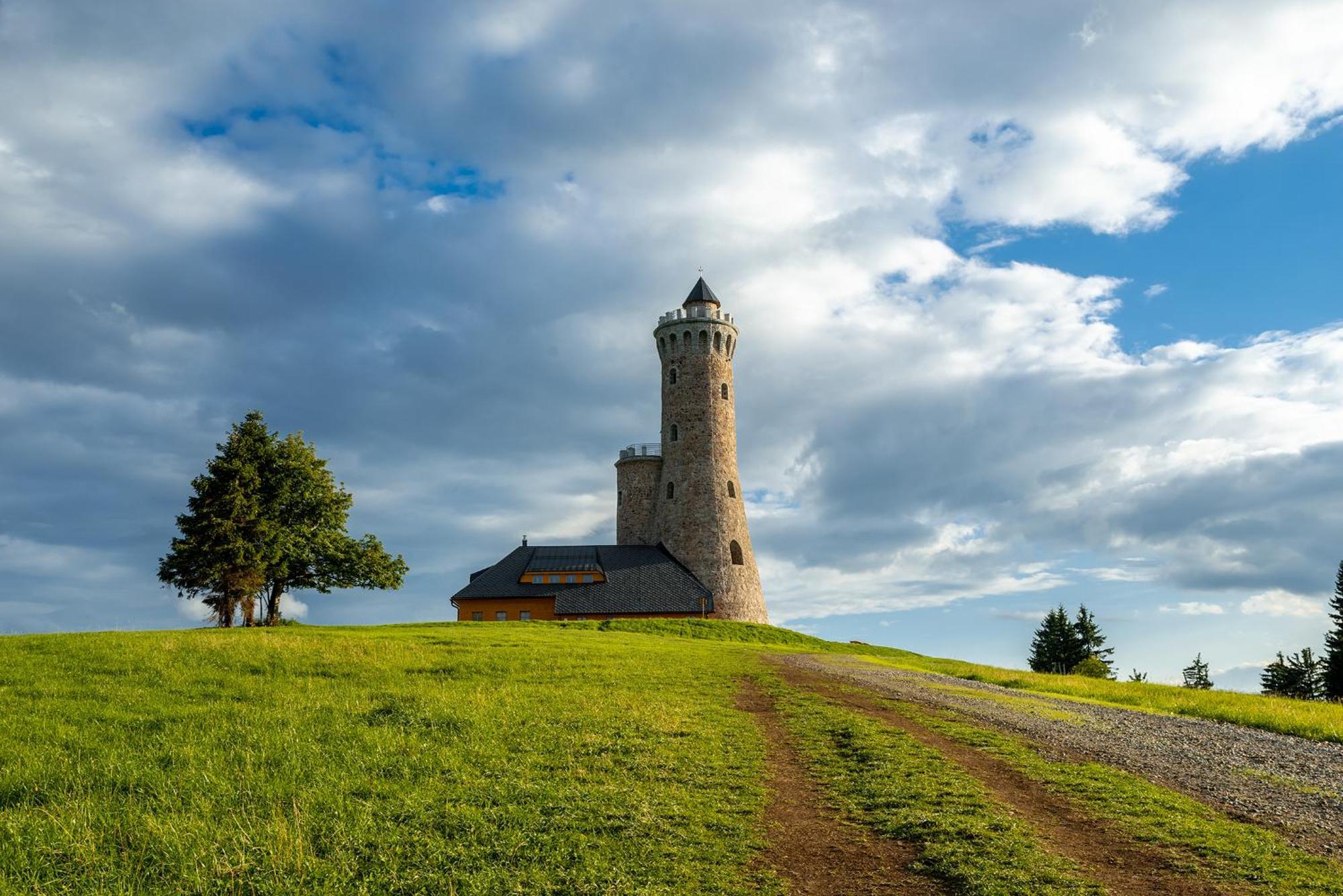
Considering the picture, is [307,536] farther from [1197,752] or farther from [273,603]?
[1197,752]

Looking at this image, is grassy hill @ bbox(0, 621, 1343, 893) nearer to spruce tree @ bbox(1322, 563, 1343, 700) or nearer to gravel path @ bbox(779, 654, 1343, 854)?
gravel path @ bbox(779, 654, 1343, 854)

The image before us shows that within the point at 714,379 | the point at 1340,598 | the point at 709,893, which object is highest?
the point at 714,379

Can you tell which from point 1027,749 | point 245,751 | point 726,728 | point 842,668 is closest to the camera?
point 245,751

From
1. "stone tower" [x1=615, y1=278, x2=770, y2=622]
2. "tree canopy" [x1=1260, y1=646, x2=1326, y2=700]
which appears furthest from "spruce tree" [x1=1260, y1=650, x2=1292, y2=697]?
"stone tower" [x1=615, y1=278, x2=770, y2=622]

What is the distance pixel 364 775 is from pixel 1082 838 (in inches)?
426

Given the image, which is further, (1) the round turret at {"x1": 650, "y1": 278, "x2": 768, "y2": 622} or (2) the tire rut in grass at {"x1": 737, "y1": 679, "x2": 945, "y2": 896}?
(1) the round turret at {"x1": 650, "y1": 278, "x2": 768, "y2": 622}

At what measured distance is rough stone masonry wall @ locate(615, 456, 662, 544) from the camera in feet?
275

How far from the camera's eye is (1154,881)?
10.5m

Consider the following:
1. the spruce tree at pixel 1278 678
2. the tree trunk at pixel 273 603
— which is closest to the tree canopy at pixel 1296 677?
the spruce tree at pixel 1278 678

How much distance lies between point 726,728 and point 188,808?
11.1 metres

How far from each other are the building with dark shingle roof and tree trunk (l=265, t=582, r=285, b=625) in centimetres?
1578

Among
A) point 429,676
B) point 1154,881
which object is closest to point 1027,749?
point 1154,881

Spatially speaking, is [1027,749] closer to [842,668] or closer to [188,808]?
[188,808]

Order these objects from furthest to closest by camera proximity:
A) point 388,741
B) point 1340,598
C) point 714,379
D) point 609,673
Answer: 1. point 714,379
2. point 1340,598
3. point 609,673
4. point 388,741
